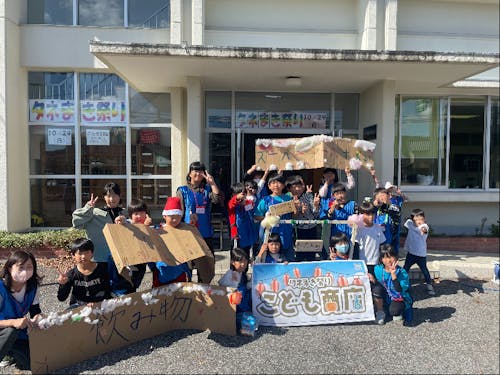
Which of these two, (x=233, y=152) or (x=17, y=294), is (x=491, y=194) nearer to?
(x=233, y=152)

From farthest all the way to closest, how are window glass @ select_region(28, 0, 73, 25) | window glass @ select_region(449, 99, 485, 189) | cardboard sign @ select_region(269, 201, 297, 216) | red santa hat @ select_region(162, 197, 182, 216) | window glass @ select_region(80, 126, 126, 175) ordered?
window glass @ select_region(449, 99, 485, 189), window glass @ select_region(80, 126, 126, 175), window glass @ select_region(28, 0, 73, 25), cardboard sign @ select_region(269, 201, 297, 216), red santa hat @ select_region(162, 197, 182, 216)

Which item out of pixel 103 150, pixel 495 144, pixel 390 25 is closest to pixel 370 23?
pixel 390 25

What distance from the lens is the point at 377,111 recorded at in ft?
24.3

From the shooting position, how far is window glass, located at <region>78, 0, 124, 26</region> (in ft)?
27.0

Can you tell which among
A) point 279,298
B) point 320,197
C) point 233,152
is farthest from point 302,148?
point 233,152

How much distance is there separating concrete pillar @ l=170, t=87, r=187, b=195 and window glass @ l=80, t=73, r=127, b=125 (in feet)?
3.73

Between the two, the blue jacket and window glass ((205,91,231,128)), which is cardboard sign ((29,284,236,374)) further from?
window glass ((205,91,231,128))

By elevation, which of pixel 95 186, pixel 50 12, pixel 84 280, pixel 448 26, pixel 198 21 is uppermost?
pixel 50 12

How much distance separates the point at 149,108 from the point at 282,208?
17.1 feet

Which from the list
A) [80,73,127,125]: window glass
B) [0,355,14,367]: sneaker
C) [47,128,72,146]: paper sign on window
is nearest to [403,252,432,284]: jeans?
[0,355,14,367]: sneaker

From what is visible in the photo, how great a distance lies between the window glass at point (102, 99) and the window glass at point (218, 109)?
1.86 meters

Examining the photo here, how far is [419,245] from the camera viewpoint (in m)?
5.09

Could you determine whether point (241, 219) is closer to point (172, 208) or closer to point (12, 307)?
point (172, 208)

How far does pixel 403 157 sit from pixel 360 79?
2.42 m
